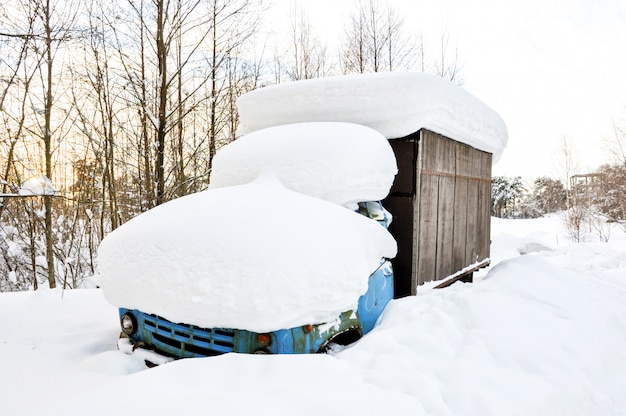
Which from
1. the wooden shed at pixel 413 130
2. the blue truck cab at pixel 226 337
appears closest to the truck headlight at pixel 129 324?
the blue truck cab at pixel 226 337

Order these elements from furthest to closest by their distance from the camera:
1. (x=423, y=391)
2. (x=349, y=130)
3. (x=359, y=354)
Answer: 1. (x=349, y=130)
2. (x=359, y=354)
3. (x=423, y=391)

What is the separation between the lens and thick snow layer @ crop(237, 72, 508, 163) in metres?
4.26

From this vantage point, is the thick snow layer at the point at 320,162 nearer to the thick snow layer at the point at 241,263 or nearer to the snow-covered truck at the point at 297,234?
the snow-covered truck at the point at 297,234

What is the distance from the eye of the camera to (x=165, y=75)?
7.73 metres

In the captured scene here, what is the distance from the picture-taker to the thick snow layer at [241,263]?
2.16 m

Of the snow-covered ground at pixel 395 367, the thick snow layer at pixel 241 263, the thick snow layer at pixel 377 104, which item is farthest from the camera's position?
the thick snow layer at pixel 377 104

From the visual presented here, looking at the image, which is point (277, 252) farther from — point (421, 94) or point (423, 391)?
point (421, 94)

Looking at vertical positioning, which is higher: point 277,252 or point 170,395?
point 277,252

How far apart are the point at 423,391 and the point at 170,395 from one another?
134 centimetres

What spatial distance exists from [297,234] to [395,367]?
40.2 inches

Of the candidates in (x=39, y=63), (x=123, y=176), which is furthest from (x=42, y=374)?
(x=123, y=176)

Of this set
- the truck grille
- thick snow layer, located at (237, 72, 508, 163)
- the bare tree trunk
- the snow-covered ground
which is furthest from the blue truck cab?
the bare tree trunk

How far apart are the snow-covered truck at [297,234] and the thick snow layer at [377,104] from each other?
16 millimetres

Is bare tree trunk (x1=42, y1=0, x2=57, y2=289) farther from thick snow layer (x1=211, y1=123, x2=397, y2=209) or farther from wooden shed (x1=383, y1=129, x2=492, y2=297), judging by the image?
wooden shed (x1=383, y1=129, x2=492, y2=297)
